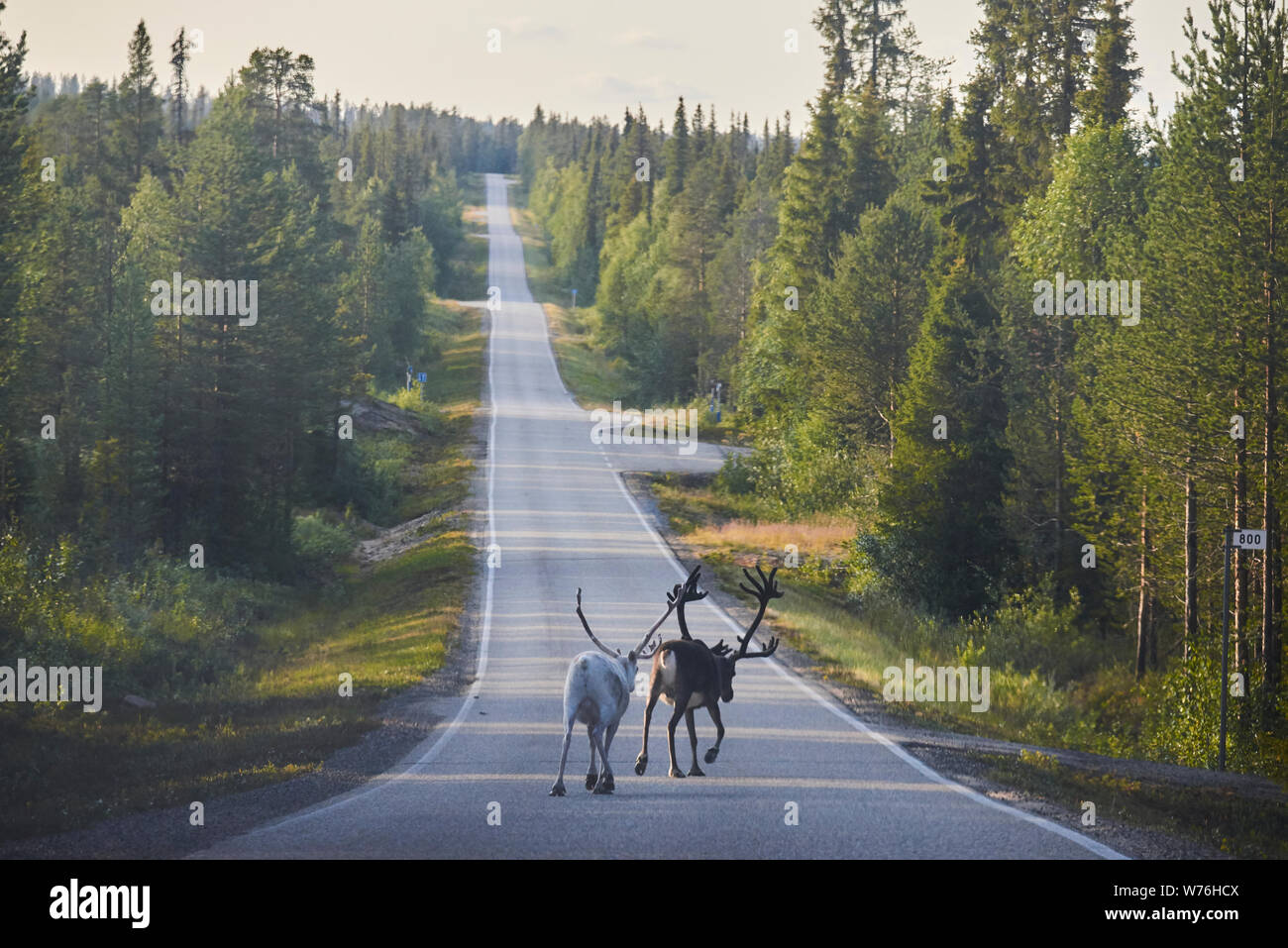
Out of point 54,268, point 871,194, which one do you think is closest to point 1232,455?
point 871,194

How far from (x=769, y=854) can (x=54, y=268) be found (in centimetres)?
3498

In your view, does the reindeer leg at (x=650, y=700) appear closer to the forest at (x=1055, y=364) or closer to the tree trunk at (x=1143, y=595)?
the forest at (x=1055, y=364)

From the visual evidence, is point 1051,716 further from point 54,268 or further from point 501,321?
point 501,321

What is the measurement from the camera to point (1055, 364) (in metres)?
30.5

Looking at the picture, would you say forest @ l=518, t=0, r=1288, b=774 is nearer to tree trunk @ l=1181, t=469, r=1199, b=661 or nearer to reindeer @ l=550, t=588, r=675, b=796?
tree trunk @ l=1181, t=469, r=1199, b=661

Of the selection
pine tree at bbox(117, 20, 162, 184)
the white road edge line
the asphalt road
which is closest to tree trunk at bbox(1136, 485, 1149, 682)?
the white road edge line

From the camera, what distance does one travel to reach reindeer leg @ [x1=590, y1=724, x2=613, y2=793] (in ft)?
31.3

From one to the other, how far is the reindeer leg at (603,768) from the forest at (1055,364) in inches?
525

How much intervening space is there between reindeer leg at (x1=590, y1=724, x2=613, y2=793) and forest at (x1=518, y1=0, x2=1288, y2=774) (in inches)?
525

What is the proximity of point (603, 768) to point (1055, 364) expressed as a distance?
2417 centimetres

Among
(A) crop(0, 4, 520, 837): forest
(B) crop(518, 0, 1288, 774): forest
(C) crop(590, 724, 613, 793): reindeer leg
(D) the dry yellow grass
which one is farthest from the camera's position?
(D) the dry yellow grass

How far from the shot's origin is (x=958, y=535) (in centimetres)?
3156

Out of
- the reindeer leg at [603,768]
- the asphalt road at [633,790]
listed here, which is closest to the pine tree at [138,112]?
the asphalt road at [633,790]
